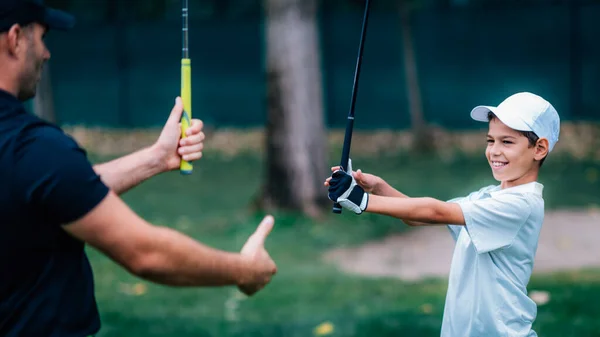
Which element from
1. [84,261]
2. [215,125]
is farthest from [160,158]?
[215,125]

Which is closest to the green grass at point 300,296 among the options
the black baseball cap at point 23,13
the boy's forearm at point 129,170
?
the boy's forearm at point 129,170

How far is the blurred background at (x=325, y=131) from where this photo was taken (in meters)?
6.66

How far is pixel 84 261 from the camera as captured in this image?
2631 mm

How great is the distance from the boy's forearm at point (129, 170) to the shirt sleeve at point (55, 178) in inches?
30.4

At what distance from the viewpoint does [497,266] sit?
11.0ft

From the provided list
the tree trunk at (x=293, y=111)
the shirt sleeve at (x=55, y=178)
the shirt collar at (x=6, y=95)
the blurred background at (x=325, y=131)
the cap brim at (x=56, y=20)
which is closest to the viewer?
the shirt sleeve at (x=55, y=178)

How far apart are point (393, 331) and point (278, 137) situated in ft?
15.8

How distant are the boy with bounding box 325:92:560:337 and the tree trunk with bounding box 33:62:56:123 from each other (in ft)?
28.8

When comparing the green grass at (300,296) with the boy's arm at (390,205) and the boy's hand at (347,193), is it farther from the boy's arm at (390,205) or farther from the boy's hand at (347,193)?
the boy's hand at (347,193)

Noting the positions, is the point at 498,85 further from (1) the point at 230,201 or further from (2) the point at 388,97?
(1) the point at 230,201

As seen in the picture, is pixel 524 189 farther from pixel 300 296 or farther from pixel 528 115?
pixel 300 296

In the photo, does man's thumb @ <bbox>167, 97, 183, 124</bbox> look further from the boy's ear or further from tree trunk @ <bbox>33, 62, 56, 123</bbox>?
tree trunk @ <bbox>33, 62, 56, 123</bbox>

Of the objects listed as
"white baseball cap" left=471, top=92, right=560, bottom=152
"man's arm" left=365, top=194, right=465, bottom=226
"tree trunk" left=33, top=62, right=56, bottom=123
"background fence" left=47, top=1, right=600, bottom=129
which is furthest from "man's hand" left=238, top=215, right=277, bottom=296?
"background fence" left=47, top=1, right=600, bottom=129

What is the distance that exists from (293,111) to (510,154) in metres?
7.01
